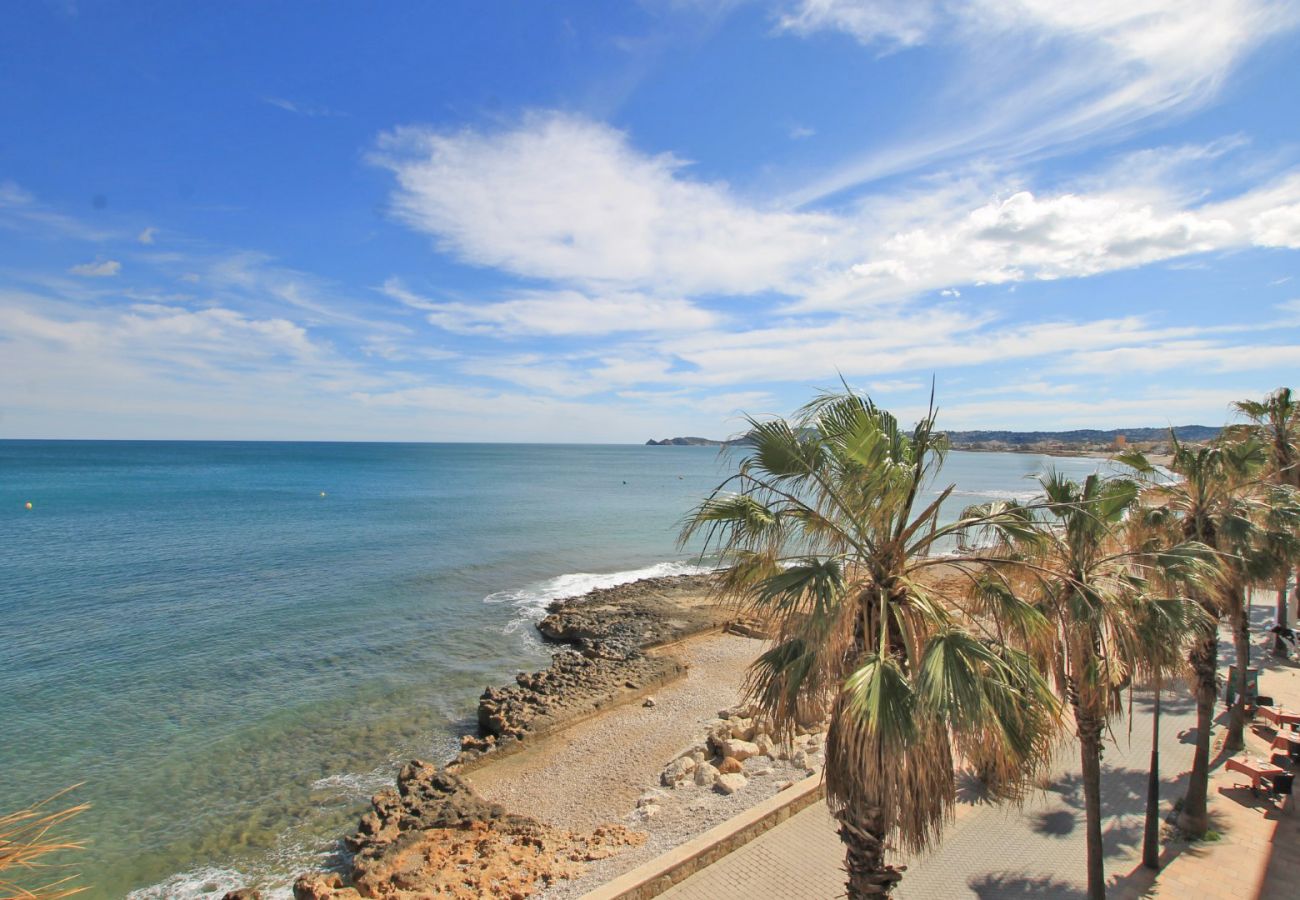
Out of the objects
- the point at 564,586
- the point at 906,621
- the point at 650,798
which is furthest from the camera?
the point at 564,586

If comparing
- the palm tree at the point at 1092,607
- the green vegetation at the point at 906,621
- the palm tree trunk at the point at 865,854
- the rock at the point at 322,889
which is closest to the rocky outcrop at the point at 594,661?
the rock at the point at 322,889

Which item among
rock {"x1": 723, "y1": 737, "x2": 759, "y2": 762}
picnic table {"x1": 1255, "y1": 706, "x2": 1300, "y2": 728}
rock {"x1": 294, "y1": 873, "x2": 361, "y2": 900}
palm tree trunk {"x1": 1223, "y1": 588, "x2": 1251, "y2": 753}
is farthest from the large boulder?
picnic table {"x1": 1255, "y1": 706, "x2": 1300, "y2": 728}

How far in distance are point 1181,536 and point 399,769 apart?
15.9m

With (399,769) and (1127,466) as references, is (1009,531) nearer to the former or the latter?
(1127,466)

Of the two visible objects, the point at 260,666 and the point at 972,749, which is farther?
the point at 260,666

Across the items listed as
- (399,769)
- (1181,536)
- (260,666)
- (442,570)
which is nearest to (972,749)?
(1181,536)

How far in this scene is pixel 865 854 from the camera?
549cm

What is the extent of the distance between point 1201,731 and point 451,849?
12.2m

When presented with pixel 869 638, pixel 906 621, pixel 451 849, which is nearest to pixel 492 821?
pixel 451 849

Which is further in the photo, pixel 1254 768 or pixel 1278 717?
pixel 1278 717

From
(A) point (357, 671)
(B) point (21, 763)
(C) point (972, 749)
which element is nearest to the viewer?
(C) point (972, 749)

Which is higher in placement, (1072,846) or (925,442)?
(925,442)

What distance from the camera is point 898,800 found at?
496cm

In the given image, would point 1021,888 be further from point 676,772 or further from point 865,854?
point 676,772
